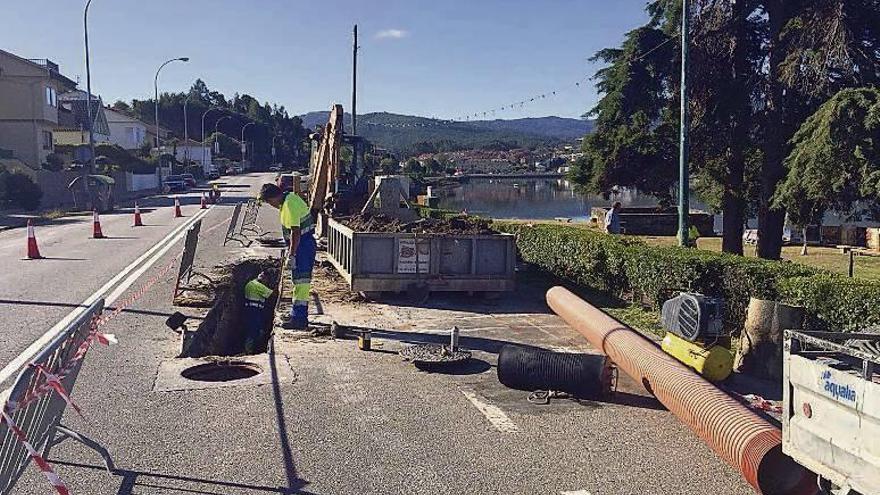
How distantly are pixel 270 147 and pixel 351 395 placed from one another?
141 metres

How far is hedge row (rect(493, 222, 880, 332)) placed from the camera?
8164 mm

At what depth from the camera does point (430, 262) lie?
484 inches

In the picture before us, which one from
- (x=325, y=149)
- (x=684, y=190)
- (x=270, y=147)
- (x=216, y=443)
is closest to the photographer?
(x=216, y=443)

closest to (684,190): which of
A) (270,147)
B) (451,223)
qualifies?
(451,223)

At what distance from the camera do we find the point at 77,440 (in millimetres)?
5422

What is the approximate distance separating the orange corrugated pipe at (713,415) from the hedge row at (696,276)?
1.81 m

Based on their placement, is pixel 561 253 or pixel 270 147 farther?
pixel 270 147

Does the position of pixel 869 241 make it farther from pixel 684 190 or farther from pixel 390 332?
pixel 390 332

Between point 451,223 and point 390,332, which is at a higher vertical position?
point 451,223

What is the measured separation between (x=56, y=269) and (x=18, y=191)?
82.0 feet

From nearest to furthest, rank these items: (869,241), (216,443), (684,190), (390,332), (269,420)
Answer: (216,443)
(269,420)
(390,332)
(684,190)
(869,241)

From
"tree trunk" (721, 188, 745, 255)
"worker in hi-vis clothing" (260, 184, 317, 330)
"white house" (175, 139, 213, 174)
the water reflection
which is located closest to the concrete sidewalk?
"worker in hi-vis clothing" (260, 184, 317, 330)

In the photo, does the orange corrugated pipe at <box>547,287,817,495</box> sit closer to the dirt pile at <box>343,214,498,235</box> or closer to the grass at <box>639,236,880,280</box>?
the dirt pile at <box>343,214,498,235</box>

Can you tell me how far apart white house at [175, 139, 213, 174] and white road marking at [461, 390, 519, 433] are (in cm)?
9745
